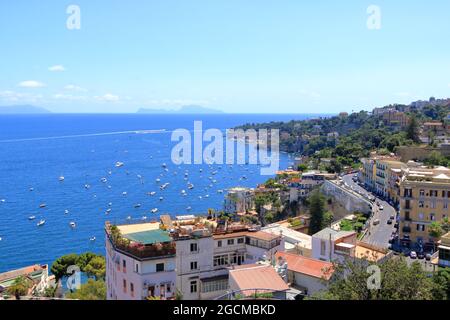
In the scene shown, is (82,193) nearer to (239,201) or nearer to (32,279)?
(239,201)

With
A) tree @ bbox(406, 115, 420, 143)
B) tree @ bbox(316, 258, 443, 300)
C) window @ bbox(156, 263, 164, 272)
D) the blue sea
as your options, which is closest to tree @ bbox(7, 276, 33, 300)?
the blue sea

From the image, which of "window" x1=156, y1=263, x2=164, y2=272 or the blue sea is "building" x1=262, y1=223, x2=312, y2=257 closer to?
the blue sea

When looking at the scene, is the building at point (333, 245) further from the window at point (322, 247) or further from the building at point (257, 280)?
the building at point (257, 280)

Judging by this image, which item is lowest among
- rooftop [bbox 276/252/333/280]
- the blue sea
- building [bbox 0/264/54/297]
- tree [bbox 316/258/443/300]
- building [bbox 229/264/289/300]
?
the blue sea

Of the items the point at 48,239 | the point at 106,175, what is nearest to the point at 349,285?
the point at 48,239

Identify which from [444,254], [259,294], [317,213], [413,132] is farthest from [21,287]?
[413,132]
